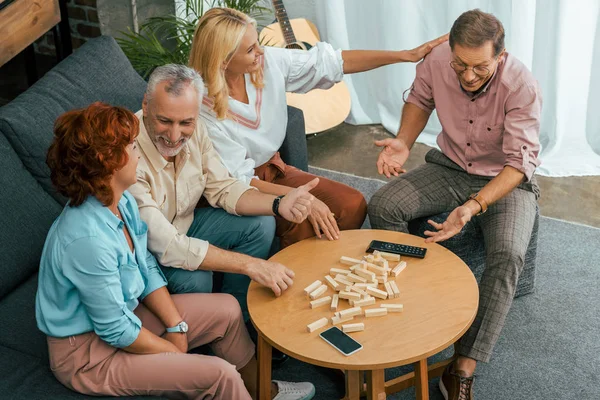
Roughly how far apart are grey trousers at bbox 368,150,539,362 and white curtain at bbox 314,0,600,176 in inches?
46.0

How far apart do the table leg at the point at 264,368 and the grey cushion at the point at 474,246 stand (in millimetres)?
894

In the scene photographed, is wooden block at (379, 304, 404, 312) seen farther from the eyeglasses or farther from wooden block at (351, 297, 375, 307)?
the eyeglasses

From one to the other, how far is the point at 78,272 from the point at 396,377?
44.6 inches

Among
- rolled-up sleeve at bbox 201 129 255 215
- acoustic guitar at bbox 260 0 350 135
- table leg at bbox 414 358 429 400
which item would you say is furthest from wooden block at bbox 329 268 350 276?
acoustic guitar at bbox 260 0 350 135

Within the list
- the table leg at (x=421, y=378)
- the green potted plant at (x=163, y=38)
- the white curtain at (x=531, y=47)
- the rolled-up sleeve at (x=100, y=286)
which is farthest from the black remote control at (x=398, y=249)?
the white curtain at (x=531, y=47)

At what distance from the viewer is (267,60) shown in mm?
2906

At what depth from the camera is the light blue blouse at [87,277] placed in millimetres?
1974

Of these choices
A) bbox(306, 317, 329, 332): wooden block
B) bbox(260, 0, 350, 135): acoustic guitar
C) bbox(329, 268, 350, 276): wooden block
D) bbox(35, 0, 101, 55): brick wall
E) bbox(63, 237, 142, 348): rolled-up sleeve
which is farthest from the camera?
bbox(260, 0, 350, 135): acoustic guitar

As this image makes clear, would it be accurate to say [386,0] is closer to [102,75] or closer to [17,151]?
[102,75]

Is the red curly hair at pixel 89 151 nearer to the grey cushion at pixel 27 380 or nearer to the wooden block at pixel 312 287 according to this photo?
the grey cushion at pixel 27 380

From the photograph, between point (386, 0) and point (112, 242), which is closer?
point (112, 242)

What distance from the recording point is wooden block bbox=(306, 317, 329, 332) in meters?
2.19

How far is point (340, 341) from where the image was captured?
7.00 ft

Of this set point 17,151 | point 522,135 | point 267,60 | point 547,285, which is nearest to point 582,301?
point 547,285
